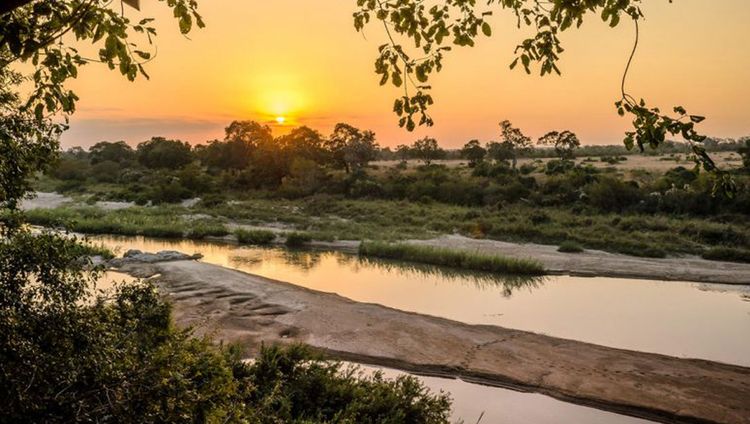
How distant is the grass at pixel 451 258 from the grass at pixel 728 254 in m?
7.89

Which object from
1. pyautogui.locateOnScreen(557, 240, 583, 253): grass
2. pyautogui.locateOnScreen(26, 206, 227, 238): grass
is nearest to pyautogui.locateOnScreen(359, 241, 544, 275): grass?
pyautogui.locateOnScreen(557, 240, 583, 253): grass

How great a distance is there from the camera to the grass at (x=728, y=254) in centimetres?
2355

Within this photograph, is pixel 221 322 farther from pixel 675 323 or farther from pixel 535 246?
pixel 535 246

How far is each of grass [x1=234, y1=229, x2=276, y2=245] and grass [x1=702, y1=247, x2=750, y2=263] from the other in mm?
20156

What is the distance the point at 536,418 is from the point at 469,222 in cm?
2296

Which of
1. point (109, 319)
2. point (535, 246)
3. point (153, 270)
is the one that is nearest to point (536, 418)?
point (109, 319)

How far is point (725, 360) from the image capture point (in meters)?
12.7

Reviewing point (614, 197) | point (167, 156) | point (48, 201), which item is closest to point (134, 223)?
point (48, 201)

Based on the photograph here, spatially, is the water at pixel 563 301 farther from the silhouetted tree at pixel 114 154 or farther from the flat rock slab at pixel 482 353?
the silhouetted tree at pixel 114 154

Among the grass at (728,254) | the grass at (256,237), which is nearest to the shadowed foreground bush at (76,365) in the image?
the grass at (728,254)

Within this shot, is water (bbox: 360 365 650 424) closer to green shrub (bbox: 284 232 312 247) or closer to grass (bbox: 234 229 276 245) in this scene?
green shrub (bbox: 284 232 312 247)

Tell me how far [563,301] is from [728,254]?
1071 cm

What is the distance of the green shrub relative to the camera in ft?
95.3

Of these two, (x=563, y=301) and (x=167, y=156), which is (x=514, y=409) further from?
(x=167, y=156)
